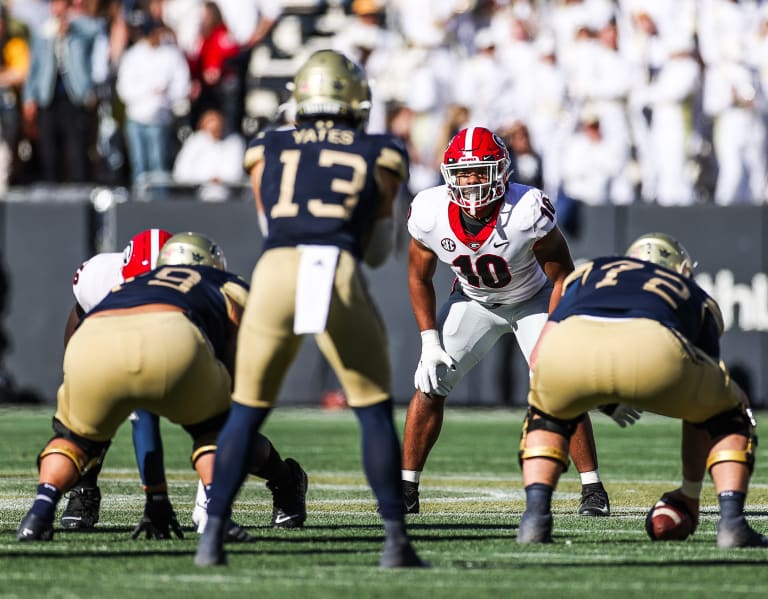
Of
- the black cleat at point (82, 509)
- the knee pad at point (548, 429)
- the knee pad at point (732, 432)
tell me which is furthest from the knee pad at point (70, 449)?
the knee pad at point (732, 432)

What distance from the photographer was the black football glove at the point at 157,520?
262 inches

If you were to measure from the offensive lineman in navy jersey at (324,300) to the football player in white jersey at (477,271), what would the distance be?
204 centimetres

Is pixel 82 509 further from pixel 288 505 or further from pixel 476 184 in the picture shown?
pixel 476 184

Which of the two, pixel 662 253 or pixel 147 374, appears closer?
pixel 147 374

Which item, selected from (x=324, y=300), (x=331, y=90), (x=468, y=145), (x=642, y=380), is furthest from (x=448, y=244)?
(x=324, y=300)

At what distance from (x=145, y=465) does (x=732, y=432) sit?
2.30m

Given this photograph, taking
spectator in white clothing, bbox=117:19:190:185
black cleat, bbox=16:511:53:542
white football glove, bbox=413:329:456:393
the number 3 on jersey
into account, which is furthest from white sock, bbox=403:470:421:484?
spectator in white clothing, bbox=117:19:190:185

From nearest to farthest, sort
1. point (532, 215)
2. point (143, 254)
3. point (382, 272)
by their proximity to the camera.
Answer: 1. point (143, 254)
2. point (532, 215)
3. point (382, 272)

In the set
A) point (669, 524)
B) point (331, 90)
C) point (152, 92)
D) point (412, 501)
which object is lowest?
point (412, 501)

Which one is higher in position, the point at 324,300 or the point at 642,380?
the point at 324,300

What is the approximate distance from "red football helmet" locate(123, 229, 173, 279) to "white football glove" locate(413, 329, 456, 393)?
53.8 inches

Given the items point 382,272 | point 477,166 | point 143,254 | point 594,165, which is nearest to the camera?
point 143,254

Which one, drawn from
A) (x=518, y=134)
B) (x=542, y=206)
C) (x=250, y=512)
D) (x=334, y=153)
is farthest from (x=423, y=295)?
(x=518, y=134)

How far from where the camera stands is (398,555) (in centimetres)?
566
